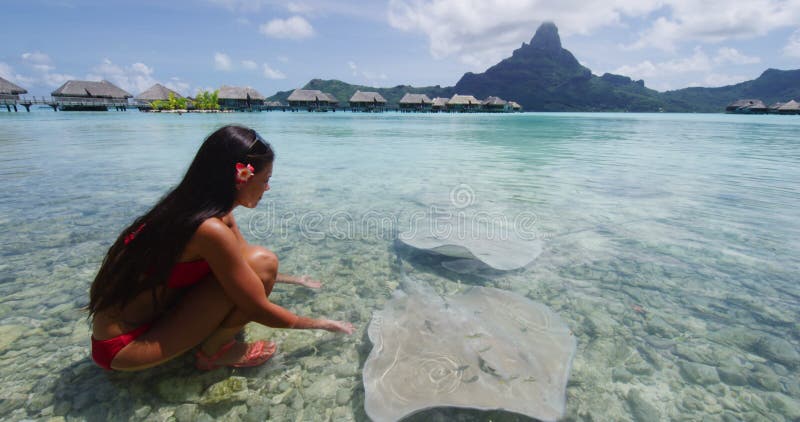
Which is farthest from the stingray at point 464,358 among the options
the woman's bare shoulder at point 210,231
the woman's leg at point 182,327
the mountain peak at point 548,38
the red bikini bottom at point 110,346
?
the mountain peak at point 548,38

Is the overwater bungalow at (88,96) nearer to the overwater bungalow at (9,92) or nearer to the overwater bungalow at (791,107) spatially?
the overwater bungalow at (9,92)

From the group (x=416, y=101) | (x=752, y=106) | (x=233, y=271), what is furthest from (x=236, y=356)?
(x=752, y=106)

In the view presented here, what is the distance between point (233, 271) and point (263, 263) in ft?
1.45

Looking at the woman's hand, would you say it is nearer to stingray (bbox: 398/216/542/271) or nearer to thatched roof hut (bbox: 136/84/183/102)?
stingray (bbox: 398/216/542/271)

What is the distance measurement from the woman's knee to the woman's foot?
55cm

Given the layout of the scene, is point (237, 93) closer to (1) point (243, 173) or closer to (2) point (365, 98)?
(2) point (365, 98)

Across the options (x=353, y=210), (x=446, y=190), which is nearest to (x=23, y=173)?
(x=353, y=210)

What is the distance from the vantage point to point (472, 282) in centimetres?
357

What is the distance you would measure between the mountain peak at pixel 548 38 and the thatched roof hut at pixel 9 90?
174m

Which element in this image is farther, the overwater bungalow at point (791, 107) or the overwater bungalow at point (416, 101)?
the overwater bungalow at point (416, 101)

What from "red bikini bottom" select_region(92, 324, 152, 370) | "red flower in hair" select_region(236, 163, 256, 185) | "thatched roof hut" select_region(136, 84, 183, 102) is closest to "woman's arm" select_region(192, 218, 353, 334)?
"red flower in hair" select_region(236, 163, 256, 185)

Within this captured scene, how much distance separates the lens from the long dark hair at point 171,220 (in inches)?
69.0

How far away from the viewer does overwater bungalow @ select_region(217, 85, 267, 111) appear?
175 ft

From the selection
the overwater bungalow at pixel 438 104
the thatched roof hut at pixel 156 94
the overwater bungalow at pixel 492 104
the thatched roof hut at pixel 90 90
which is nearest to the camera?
the thatched roof hut at pixel 90 90
